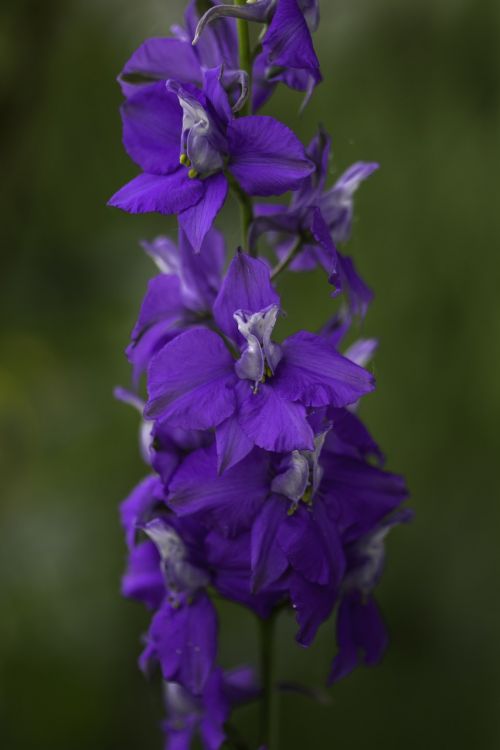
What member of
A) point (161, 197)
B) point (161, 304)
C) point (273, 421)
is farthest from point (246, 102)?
point (273, 421)

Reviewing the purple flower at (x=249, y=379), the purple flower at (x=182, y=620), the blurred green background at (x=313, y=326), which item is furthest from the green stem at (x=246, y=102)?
the blurred green background at (x=313, y=326)

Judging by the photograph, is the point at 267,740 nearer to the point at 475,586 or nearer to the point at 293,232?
the point at 293,232

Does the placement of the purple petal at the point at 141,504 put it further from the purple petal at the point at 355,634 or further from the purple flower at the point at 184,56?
the purple flower at the point at 184,56

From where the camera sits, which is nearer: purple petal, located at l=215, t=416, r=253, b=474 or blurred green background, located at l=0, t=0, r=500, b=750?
purple petal, located at l=215, t=416, r=253, b=474

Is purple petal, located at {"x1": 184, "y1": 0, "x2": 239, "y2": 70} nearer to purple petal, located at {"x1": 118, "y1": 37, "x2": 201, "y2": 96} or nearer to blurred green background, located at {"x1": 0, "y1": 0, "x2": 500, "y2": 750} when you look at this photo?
purple petal, located at {"x1": 118, "y1": 37, "x2": 201, "y2": 96}

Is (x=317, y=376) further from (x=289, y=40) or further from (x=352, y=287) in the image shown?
(x=289, y=40)

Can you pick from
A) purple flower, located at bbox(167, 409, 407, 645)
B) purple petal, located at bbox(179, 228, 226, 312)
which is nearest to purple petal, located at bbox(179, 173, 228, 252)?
purple petal, located at bbox(179, 228, 226, 312)

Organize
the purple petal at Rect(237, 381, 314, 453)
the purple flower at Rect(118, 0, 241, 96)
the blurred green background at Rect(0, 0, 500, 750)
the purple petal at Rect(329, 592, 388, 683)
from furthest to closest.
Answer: the blurred green background at Rect(0, 0, 500, 750), the purple petal at Rect(329, 592, 388, 683), the purple flower at Rect(118, 0, 241, 96), the purple petal at Rect(237, 381, 314, 453)
